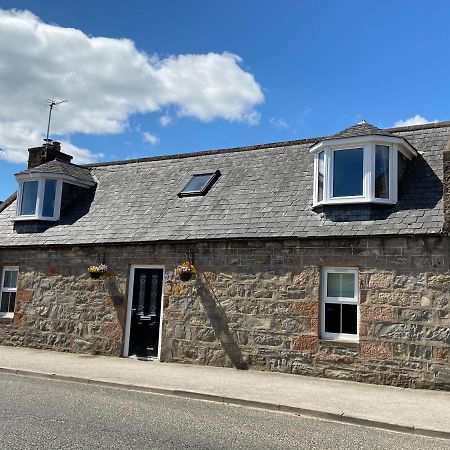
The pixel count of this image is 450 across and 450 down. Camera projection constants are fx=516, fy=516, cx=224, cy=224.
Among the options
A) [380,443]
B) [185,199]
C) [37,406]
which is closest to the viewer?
[380,443]

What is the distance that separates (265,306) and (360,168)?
3770 mm

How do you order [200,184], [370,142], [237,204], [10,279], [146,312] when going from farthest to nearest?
[10,279]
[200,184]
[237,204]
[146,312]
[370,142]

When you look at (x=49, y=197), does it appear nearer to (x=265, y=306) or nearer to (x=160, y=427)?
(x=265, y=306)

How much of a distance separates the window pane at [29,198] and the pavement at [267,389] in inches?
202

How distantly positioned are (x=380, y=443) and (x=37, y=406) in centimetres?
485

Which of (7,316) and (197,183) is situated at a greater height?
(197,183)

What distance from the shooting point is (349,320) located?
35.5 feet

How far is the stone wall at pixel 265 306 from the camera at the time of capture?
32.8 ft

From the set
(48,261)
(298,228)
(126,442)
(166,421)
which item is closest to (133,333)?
(48,261)

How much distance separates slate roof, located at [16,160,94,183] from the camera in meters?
16.4

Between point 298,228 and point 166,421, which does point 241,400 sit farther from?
point 298,228

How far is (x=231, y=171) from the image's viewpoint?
1497 centimetres

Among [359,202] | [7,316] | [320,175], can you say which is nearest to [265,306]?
[359,202]

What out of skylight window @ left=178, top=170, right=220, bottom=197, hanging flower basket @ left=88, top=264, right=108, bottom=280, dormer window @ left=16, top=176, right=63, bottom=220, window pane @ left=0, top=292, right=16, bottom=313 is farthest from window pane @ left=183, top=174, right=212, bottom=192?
window pane @ left=0, top=292, right=16, bottom=313
